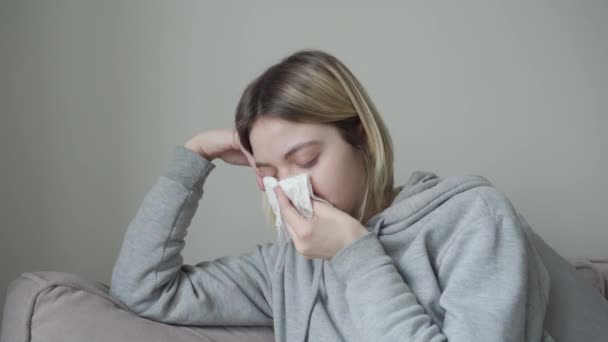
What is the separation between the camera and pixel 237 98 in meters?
1.76

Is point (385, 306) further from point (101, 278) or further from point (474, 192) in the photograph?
point (101, 278)

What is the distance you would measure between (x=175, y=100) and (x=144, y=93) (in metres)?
0.10

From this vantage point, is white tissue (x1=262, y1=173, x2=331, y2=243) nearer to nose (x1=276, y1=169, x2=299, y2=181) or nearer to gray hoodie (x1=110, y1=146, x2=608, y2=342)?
nose (x1=276, y1=169, x2=299, y2=181)

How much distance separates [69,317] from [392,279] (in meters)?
0.62

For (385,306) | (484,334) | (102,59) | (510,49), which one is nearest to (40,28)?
(102,59)

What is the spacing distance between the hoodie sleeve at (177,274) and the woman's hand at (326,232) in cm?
30

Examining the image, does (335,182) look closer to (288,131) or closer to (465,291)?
(288,131)

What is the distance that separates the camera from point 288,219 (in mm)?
1023

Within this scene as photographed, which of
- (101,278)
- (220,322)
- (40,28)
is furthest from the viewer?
(101,278)

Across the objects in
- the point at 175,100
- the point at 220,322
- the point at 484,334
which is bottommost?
the point at 220,322

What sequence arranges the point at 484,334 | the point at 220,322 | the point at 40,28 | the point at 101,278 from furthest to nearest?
1. the point at 101,278
2. the point at 40,28
3. the point at 220,322
4. the point at 484,334

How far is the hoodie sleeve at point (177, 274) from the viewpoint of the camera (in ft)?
3.70

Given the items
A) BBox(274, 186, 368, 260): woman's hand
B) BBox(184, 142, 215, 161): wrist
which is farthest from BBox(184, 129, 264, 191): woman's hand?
BBox(274, 186, 368, 260): woman's hand

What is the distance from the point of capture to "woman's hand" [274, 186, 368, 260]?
38.5 inches
